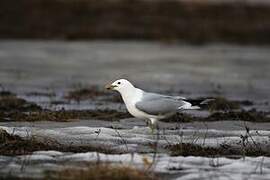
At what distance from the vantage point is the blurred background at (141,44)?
77.5ft

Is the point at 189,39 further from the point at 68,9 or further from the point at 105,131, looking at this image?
the point at 105,131

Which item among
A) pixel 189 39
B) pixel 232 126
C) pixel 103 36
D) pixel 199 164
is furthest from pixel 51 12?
pixel 199 164

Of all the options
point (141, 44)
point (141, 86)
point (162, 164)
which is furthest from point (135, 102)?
point (141, 44)

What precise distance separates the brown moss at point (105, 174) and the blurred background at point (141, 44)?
37.3ft

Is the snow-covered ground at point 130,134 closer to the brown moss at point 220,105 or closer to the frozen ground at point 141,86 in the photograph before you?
the frozen ground at point 141,86

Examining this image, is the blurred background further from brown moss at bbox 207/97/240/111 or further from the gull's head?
the gull's head

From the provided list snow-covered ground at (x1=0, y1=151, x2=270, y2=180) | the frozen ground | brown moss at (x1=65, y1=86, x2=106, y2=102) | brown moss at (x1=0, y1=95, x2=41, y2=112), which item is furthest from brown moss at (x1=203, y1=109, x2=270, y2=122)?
snow-covered ground at (x1=0, y1=151, x2=270, y2=180)

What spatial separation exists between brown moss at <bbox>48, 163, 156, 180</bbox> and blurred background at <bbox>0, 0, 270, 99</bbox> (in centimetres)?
1138

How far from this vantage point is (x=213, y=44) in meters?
40.7

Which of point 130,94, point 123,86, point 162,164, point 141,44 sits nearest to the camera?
point 162,164

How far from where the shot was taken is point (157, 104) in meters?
→ 11.2

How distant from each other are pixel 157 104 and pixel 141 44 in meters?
28.0

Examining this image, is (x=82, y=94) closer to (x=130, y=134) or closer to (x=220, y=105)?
(x=220, y=105)

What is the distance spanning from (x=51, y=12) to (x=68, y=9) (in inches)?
58.7
